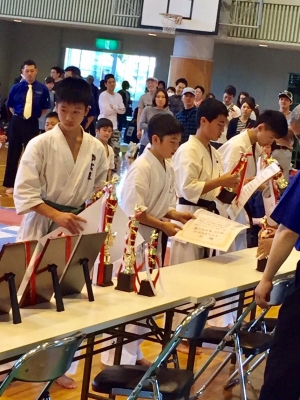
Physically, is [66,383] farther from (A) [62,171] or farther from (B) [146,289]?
(A) [62,171]

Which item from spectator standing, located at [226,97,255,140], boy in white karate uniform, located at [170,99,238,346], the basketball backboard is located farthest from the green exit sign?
boy in white karate uniform, located at [170,99,238,346]

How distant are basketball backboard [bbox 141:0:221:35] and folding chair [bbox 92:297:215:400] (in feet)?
39.7

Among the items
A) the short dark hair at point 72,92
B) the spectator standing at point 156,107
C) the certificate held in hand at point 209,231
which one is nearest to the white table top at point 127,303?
the certificate held in hand at point 209,231

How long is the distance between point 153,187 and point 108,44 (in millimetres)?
16074

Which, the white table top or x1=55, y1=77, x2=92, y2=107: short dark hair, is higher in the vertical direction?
x1=55, y1=77, x2=92, y2=107: short dark hair

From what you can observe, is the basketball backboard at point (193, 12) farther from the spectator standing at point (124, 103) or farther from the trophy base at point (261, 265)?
the trophy base at point (261, 265)

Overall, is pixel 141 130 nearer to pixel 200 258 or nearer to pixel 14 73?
pixel 200 258

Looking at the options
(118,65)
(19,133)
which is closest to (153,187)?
(19,133)

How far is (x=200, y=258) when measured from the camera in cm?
476

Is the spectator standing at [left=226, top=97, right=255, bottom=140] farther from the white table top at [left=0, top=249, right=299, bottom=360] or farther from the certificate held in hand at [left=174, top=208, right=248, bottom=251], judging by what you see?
the certificate held in hand at [left=174, top=208, right=248, bottom=251]

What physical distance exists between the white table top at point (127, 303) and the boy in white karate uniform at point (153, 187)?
30 centimetres

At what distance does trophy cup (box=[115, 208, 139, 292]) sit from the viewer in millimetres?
3422

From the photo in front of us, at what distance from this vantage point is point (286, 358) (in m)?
2.88

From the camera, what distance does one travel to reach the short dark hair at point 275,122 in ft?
16.4
